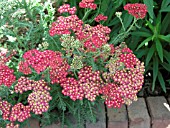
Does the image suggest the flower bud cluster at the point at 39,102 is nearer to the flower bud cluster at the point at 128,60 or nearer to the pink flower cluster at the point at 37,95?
the pink flower cluster at the point at 37,95

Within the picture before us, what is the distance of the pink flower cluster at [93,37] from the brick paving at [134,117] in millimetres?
487

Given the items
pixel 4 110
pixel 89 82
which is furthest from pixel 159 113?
pixel 4 110

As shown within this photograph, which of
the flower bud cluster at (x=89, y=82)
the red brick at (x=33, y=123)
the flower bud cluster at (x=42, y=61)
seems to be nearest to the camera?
the flower bud cluster at (x=42, y=61)

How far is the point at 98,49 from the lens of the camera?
2.00 metres

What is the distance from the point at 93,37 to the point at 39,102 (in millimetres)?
429

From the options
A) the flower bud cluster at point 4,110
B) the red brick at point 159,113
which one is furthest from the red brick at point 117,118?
the flower bud cluster at point 4,110

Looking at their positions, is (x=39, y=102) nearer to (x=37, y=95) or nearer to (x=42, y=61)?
(x=37, y=95)

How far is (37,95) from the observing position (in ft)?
6.11

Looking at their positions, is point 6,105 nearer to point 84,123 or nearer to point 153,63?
point 84,123

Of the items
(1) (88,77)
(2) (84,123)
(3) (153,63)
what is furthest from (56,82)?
(3) (153,63)

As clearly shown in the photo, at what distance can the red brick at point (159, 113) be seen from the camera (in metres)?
2.34

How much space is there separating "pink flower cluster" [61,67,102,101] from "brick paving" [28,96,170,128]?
377mm

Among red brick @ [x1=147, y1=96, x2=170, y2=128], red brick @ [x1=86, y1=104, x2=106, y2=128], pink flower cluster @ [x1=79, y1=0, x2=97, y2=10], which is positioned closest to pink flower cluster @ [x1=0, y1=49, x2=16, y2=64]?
pink flower cluster @ [x1=79, y1=0, x2=97, y2=10]

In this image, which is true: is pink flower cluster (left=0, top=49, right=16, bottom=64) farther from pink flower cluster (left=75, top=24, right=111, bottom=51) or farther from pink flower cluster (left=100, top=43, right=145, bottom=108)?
pink flower cluster (left=100, top=43, right=145, bottom=108)
